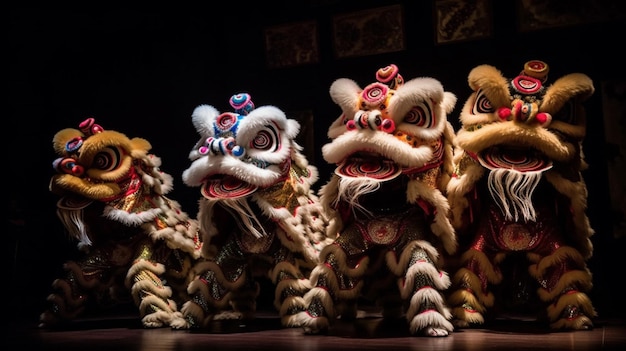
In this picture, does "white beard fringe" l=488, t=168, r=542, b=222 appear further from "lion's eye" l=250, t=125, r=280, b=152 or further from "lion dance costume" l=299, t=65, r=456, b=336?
"lion's eye" l=250, t=125, r=280, b=152

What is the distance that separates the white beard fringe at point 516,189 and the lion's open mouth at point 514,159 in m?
0.03

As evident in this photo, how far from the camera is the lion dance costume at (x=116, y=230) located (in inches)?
114

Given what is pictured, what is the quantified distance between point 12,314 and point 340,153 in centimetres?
201

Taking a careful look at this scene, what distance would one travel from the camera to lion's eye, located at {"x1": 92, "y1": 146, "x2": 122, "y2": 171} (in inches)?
116

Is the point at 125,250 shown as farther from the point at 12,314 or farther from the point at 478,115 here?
the point at 478,115

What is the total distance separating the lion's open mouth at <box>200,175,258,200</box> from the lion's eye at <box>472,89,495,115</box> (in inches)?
34.8

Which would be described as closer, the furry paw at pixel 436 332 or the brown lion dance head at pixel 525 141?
the furry paw at pixel 436 332

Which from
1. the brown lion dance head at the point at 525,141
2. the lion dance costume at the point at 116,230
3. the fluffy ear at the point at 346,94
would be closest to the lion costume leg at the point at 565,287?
the brown lion dance head at the point at 525,141

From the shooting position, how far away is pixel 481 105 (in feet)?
8.34

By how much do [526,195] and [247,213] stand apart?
1.04 metres

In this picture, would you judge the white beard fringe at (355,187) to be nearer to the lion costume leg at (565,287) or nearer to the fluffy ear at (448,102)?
the fluffy ear at (448,102)

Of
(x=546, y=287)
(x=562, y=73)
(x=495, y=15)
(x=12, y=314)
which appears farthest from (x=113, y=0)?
(x=546, y=287)

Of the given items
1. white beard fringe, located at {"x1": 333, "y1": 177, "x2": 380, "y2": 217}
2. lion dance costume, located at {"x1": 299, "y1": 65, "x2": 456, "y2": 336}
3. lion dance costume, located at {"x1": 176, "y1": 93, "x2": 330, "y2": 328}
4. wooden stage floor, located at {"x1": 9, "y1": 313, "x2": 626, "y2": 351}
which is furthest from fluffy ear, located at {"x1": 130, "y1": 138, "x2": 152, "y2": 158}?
white beard fringe, located at {"x1": 333, "y1": 177, "x2": 380, "y2": 217}

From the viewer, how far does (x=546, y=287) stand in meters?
2.44
